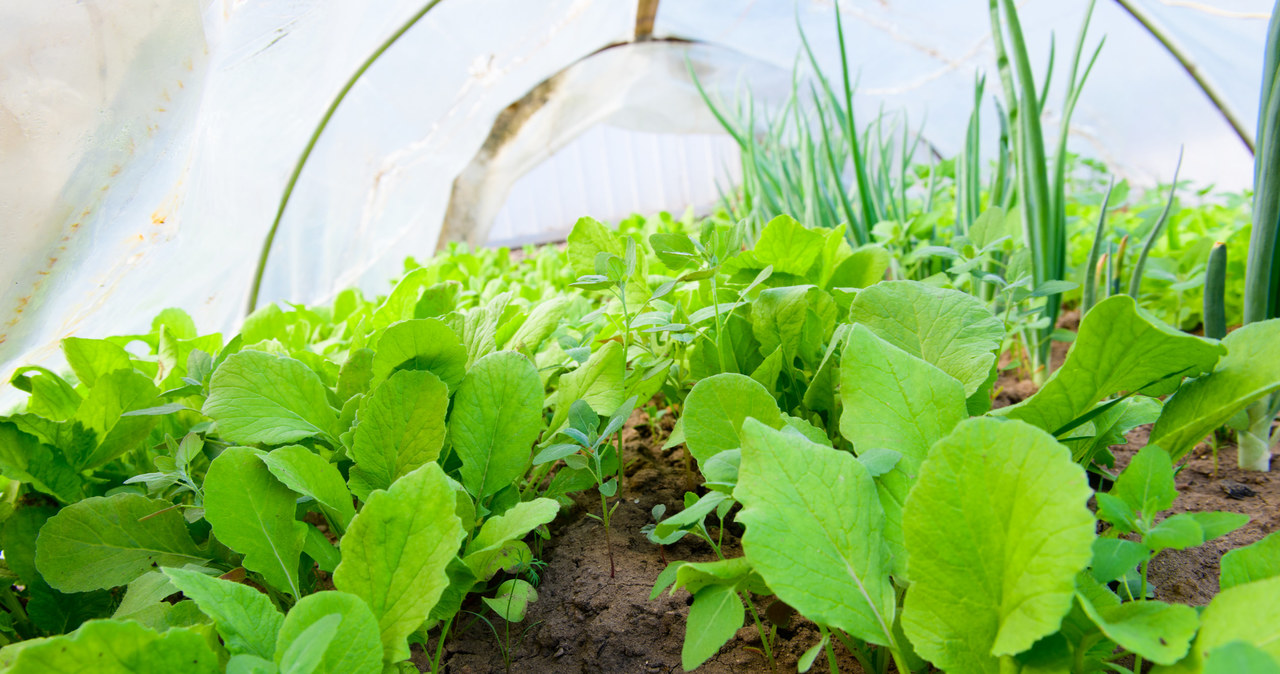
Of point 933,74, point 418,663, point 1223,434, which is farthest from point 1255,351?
point 933,74

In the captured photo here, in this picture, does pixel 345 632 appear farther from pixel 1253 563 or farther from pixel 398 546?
pixel 1253 563

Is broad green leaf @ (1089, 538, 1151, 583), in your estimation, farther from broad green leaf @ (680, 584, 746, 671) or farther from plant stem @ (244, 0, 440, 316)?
plant stem @ (244, 0, 440, 316)

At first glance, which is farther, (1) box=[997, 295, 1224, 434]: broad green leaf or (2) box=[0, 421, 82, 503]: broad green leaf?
(2) box=[0, 421, 82, 503]: broad green leaf

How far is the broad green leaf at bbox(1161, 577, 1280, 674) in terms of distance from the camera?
26cm

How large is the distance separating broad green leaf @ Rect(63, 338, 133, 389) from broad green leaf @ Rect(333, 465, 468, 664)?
504 mm

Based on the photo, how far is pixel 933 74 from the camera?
3.45m

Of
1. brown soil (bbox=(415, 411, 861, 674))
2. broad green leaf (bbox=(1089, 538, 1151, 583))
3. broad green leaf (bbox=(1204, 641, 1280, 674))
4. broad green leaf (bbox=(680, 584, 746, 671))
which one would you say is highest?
broad green leaf (bbox=(1204, 641, 1280, 674))

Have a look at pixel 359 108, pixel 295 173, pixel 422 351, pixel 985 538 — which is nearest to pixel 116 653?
pixel 422 351

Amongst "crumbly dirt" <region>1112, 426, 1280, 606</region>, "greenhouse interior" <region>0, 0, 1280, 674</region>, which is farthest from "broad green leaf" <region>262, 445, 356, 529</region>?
"crumbly dirt" <region>1112, 426, 1280, 606</region>

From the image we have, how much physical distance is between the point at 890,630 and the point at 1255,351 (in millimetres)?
277

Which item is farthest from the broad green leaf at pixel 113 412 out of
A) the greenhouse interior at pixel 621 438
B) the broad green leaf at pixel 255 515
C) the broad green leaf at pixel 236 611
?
the broad green leaf at pixel 236 611

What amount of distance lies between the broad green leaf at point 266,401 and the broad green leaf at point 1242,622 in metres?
0.56

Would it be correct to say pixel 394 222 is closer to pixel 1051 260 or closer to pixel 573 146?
pixel 1051 260

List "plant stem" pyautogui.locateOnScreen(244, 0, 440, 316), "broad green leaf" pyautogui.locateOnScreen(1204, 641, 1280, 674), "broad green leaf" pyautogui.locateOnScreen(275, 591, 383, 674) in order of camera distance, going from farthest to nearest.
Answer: "plant stem" pyautogui.locateOnScreen(244, 0, 440, 316)
"broad green leaf" pyautogui.locateOnScreen(275, 591, 383, 674)
"broad green leaf" pyautogui.locateOnScreen(1204, 641, 1280, 674)
